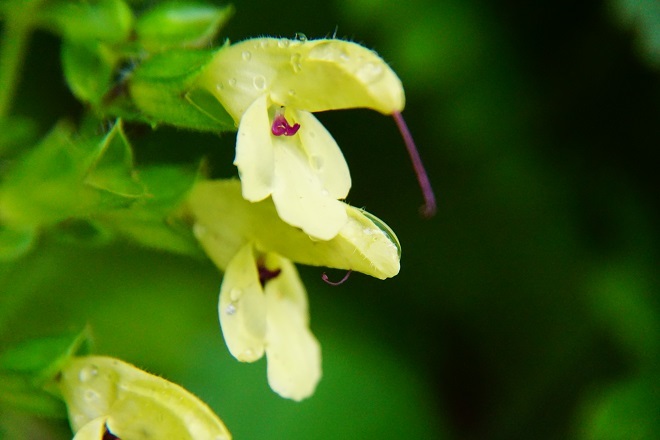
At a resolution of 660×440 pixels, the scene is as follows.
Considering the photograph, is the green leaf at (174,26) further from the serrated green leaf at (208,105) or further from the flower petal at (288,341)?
the flower petal at (288,341)

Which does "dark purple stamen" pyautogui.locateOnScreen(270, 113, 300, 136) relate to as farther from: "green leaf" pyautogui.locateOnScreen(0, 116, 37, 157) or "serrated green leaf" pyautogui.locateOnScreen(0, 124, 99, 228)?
"green leaf" pyautogui.locateOnScreen(0, 116, 37, 157)

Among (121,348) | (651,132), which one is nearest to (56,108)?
(121,348)

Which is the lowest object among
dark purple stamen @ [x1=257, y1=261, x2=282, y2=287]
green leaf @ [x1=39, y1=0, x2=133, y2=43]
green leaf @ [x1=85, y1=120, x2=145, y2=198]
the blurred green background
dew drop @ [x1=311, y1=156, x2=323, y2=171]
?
the blurred green background

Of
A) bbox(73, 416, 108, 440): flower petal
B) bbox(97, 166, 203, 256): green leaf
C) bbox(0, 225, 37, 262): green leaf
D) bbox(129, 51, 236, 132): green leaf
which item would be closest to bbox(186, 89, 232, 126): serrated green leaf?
bbox(129, 51, 236, 132): green leaf

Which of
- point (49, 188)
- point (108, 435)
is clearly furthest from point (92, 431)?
point (49, 188)

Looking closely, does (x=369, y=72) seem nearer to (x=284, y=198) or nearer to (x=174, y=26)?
(x=284, y=198)

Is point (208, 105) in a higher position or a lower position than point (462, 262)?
higher

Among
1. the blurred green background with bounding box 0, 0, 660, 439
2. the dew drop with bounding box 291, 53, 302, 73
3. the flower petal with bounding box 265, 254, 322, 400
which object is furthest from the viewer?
the blurred green background with bounding box 0, 0, 660, 439

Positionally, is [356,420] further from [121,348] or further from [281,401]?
[121,348]
